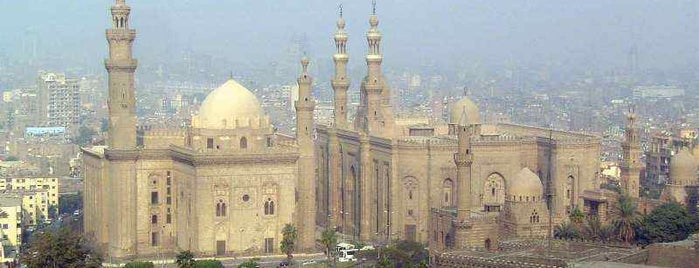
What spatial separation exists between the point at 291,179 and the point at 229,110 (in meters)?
3.14

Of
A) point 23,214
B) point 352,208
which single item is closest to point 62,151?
point 23,214

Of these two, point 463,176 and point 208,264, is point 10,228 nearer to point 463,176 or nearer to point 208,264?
point 208,264

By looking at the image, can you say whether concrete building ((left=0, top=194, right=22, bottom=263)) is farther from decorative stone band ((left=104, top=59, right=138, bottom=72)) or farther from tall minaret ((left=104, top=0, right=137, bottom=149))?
decorative stone band ((left=104, top=59, right=138, bottom=72))

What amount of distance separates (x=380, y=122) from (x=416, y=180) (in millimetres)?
3697

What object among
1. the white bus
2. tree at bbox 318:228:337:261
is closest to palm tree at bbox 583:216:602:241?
tree at bbox 318:228:337:261

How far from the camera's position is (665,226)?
43.9 meters

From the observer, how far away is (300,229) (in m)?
47.8

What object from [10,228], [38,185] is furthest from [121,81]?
[38,185]

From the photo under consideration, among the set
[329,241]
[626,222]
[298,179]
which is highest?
[298,179]

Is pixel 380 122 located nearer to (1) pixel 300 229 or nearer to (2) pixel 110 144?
(1) pixel 300 229

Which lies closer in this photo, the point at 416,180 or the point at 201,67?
the point at 416,180

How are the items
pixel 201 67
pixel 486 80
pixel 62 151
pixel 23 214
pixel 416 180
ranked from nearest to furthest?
1. pixel 416 180
2. pixel 23 214
3. pixel 62 151
4. pixel 201 67
5. pixel 486 80

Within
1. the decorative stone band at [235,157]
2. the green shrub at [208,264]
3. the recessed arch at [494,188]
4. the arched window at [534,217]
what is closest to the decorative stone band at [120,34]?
the decorative stone band at [235,157]

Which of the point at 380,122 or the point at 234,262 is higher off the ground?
the point at 380,122
